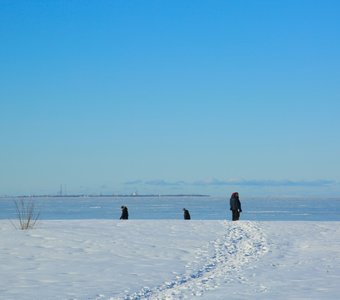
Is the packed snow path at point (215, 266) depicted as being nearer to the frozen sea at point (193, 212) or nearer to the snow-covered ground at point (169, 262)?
the snow-covered ground at point (169, 262)

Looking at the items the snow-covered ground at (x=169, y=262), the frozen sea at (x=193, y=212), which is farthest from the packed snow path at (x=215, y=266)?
the frozen sea at (x=193, y=212)

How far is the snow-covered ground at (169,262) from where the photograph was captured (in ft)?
29.3

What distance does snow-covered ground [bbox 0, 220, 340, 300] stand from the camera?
895 centimetres

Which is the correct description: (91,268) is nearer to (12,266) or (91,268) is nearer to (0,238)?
(12,266)

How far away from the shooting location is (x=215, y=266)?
1148cm

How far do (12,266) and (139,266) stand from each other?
2607 mm

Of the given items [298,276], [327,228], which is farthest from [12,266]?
[327,228]

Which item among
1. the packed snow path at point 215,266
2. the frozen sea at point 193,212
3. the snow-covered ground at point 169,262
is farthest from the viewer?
the frozen sea at point 193,212

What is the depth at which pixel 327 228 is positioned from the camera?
1973cm

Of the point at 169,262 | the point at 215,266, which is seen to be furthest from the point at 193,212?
the point at 215,266

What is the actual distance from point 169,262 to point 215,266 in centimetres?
117

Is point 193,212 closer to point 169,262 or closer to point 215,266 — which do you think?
point 169,262

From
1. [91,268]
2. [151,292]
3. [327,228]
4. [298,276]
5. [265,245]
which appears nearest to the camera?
[151,292]

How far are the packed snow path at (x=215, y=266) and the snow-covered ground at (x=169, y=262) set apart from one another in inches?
0.7
